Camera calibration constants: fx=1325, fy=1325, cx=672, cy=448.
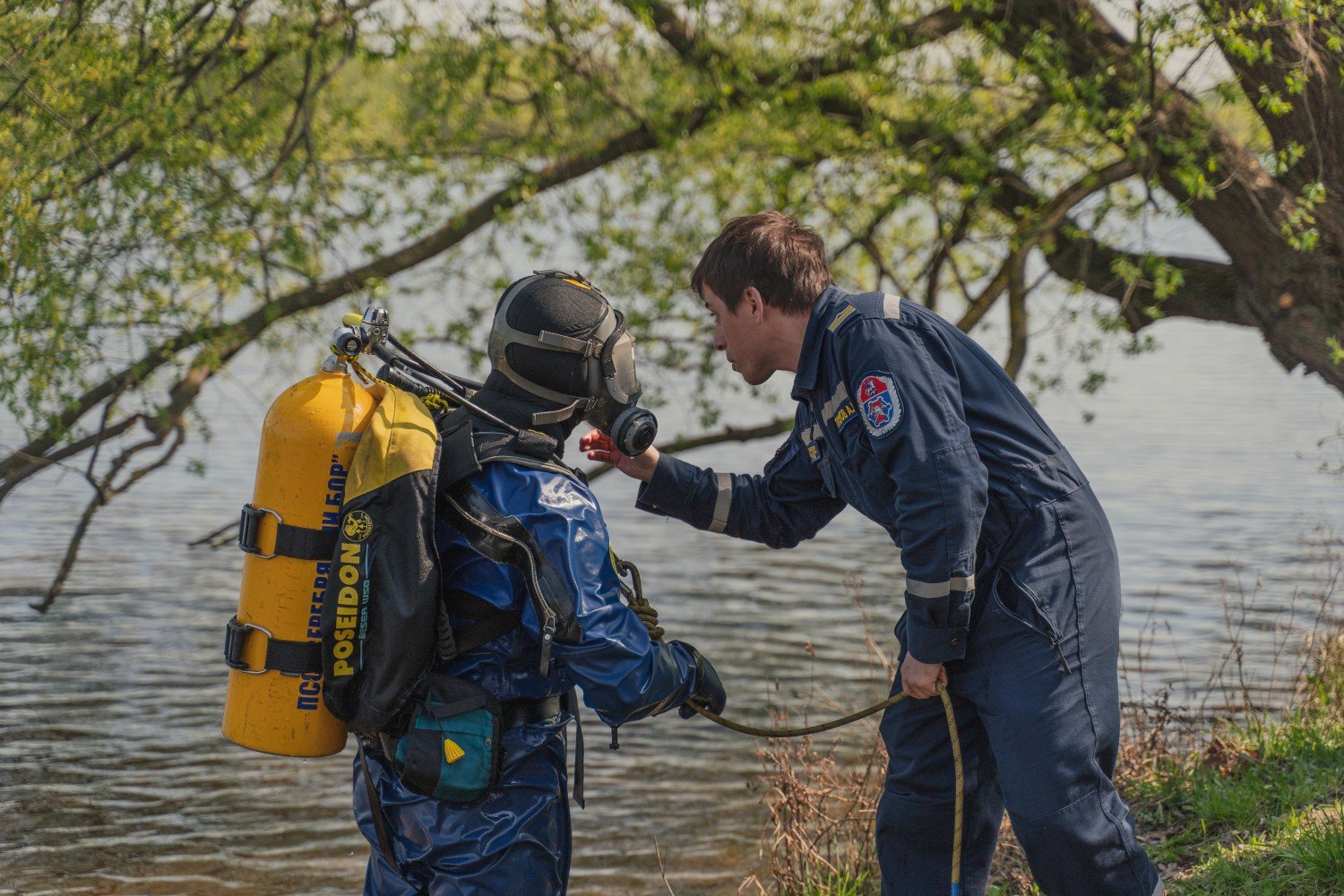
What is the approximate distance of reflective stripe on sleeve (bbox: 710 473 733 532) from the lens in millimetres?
3920

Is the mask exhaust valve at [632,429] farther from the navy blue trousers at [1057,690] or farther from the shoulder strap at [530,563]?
the navy blue trousers at [1057,690]

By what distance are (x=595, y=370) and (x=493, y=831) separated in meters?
1.06

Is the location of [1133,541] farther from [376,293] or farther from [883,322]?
[883,322]

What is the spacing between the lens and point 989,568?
10.6 ft

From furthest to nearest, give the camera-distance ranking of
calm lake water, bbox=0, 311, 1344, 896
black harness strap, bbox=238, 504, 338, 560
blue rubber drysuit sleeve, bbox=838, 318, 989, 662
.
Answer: calm lake water, bbox=0, 311, 1344, 896, blue rubber drysuit sleeve, bbox=838, 318, 989, 662, black harness strap, bbox=238, 504, 338, 560

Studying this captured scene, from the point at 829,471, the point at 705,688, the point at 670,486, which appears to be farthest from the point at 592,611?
the point at 670,486

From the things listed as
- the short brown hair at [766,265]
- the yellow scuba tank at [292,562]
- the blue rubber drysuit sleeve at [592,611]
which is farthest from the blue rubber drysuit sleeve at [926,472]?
the yellow scuba tank at [292,562]

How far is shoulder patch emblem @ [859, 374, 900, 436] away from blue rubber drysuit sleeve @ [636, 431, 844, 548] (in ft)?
2.62

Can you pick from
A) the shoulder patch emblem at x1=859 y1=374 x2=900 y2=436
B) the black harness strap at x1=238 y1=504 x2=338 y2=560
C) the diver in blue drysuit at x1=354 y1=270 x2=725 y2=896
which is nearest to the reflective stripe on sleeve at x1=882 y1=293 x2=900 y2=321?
the shoulder patch emblem at x1=859 y1=374 x2=900 y2=436

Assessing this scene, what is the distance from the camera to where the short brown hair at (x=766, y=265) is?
11.1 feet

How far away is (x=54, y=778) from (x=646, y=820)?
10.0 feet

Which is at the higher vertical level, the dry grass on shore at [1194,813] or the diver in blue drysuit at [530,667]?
the diver in blue drysuit at [530,667]

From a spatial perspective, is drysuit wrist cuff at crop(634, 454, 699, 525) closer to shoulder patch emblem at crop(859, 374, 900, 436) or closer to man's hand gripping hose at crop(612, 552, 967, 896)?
man's hand gripping hose at crop(612, 552, 967, 896)

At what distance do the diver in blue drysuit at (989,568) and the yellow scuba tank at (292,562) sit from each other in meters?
1.18
